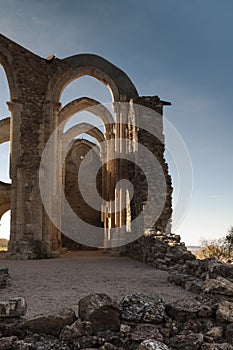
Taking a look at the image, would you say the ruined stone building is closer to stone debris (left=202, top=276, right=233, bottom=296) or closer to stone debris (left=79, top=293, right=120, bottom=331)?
stone debris (left=202, top=276, right=233, bottom=296)

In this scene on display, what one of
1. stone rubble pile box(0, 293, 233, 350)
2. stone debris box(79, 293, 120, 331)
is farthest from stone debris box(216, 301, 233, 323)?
stone debris box(79, 293, 120, 331)

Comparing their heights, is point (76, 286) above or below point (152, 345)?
above

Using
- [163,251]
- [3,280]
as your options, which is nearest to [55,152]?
[163,251]

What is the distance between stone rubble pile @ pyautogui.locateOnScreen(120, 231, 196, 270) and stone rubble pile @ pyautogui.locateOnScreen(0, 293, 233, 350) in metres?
3.60

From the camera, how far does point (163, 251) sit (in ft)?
27.6

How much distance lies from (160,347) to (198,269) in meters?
3.15

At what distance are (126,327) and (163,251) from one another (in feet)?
15.4

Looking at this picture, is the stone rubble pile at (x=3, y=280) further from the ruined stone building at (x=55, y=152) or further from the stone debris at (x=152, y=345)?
the ruined stone building at (x=55, y=152)

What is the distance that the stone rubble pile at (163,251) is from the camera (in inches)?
313

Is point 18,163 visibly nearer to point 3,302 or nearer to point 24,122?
point 24,122

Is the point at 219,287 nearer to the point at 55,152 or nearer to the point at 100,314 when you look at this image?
the point at 100,314

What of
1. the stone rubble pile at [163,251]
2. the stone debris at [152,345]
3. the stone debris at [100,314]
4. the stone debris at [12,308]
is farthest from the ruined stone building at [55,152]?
the stone debris at [152,345]

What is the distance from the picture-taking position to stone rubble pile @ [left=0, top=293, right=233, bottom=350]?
3525 mm

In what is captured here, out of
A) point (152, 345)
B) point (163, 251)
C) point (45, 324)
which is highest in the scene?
point (163, 251)
